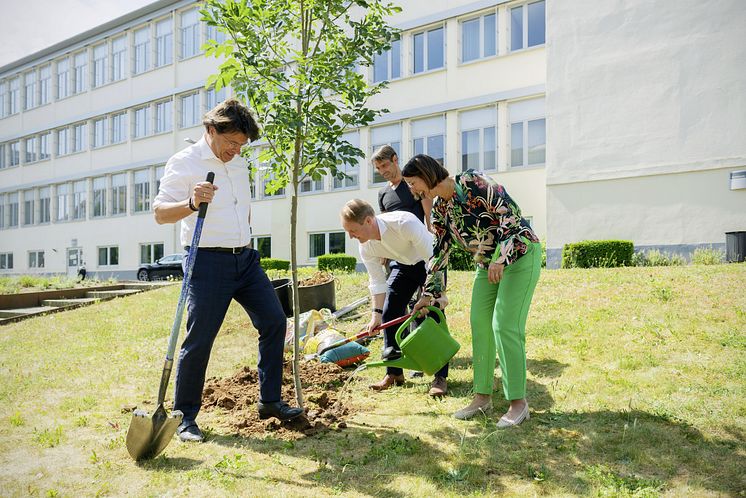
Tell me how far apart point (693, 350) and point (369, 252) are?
120 inches

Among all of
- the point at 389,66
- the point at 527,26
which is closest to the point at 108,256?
the point at 389,66

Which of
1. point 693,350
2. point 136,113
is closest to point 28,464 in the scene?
point 693,350

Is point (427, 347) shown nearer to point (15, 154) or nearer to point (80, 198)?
point (80, 198)

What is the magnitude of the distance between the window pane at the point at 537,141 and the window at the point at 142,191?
18306 millimetres

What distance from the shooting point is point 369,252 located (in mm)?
5172

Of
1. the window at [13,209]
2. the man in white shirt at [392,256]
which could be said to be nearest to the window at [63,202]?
the window at [13,209]

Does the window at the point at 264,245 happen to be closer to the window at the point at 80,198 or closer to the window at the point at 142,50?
the window at the point at 142,50

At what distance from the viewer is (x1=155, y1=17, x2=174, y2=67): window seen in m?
27.8

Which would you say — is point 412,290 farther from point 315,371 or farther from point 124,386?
point 124,386

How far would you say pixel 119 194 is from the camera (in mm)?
29984

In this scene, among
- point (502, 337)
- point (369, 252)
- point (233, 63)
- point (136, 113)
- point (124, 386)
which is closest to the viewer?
point (502, 337)

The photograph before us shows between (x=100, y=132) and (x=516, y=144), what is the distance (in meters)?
22.1

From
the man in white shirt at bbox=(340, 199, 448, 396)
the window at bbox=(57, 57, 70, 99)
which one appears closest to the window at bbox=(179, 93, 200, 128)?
the window at bbox=(57, 57, 70, 99)

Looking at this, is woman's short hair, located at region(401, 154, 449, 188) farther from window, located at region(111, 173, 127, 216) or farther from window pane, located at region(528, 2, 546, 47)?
window, located at region(111, 173, 127, 216)
